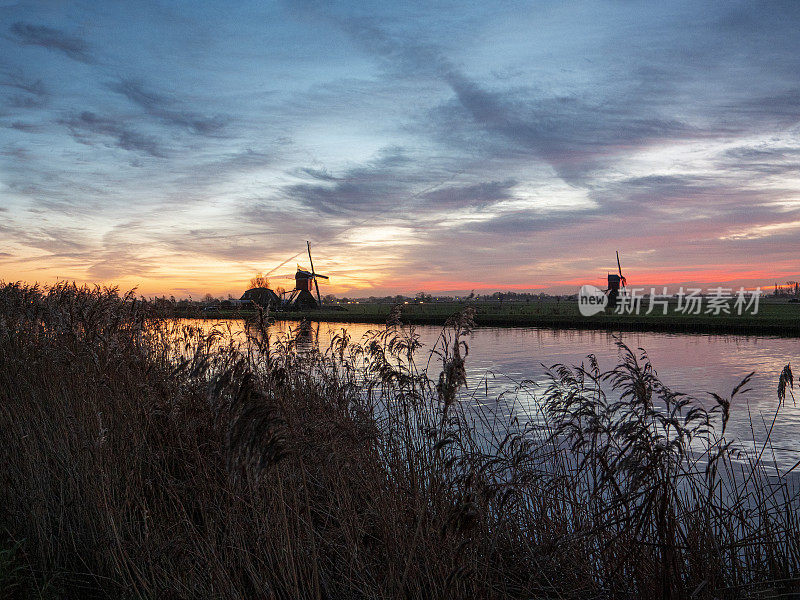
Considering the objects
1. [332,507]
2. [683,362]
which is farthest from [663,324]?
[332,507]

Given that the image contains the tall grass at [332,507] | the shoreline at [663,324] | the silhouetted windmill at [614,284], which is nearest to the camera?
the tall grass at [332,507]

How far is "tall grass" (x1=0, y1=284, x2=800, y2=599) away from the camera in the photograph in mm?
3188

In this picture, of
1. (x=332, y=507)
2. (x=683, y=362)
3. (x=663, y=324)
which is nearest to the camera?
(x=332, y=507)

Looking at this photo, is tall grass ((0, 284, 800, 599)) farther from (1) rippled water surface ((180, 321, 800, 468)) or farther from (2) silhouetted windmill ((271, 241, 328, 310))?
(2) silhouetted windmill ((271, 241, 328, 310))

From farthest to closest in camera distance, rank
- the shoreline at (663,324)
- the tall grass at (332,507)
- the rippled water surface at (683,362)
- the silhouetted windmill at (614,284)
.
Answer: the silhouetted windmill at (614,284) → the shoreline at (663,324) → the rippled water surface at (683,362) → the tall grass at (332,507)

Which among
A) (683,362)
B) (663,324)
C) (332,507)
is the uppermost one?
(663,324)

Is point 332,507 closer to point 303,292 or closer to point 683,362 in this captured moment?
point 683,362

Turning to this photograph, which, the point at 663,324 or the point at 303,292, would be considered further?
the point at 303,292

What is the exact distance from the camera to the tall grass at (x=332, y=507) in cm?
319

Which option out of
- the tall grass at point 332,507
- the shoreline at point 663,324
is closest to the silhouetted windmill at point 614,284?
the shoreline at point 663,324

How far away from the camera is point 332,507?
4234 millimetres

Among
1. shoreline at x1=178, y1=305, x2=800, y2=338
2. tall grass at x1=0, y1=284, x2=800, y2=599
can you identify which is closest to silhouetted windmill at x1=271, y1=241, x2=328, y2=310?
shoreline at x1=178, y1=305, x2=800, y2=338

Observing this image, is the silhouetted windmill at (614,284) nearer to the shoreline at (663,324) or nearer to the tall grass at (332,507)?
the shoreline at (663,324)

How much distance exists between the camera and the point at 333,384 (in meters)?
7.67
